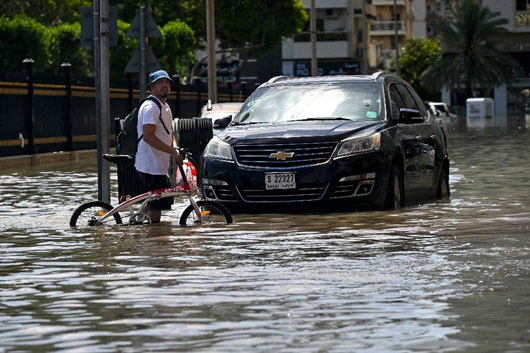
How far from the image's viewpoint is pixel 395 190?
1850 cm

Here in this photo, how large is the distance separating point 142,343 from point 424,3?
18465cm

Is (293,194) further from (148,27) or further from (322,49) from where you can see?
(322,49)

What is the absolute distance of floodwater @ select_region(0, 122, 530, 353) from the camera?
859 centimetres

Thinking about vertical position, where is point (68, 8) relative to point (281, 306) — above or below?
above

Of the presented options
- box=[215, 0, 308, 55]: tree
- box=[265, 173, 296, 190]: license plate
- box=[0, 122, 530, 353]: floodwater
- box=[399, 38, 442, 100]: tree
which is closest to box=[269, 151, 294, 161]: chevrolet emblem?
box=[265, 173, 296, 190]: license plate

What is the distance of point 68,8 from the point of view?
303 ft

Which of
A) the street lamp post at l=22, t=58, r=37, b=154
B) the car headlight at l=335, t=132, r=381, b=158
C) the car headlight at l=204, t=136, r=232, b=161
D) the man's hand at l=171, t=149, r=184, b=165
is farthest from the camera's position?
the street lamp post at l=22, t=58, r=37, b=154

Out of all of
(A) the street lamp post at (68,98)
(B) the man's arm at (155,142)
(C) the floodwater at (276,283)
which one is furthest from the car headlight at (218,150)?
(A) the street lamp post at (68,98)

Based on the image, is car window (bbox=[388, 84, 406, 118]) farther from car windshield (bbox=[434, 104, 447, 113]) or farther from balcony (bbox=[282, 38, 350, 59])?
balcony (bbox=[282, 38, 350, 59])

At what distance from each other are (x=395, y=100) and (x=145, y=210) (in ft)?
14.1

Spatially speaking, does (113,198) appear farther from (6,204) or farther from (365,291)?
(365,291)

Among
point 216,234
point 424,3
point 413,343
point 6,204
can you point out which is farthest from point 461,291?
point 424,3

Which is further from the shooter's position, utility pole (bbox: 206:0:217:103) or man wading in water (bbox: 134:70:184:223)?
utility pole (bbox: 206:0:217:103)

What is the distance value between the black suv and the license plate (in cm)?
1
